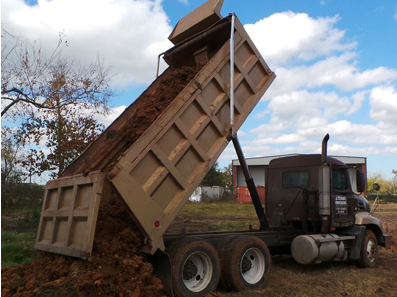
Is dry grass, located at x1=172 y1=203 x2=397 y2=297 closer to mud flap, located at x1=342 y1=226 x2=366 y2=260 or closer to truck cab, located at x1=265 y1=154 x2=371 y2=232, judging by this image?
mud flap, located at x1=342 y1=226 x2=366 y2=260

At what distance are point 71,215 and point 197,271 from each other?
2.00 metres

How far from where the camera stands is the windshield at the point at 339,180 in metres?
8.24

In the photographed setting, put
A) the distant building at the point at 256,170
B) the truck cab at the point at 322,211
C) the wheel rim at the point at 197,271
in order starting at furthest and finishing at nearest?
1. the distant building at the point at 256,170
2. the truck cab at the point at 322,211
3. the wheel rim at the point at 197,271

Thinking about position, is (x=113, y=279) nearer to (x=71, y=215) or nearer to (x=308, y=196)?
(x=71, y=215)

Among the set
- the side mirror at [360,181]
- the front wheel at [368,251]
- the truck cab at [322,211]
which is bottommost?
the front wheel at [368,251]

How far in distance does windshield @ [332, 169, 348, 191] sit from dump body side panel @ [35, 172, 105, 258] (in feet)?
17.6

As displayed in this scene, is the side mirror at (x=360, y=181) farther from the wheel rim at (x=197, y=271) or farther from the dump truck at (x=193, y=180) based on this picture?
the wheel rim at (x=197, y=271)

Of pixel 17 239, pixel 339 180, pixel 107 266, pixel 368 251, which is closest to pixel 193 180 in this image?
pixel 107 266

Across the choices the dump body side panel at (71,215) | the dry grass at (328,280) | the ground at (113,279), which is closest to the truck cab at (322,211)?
the dry grass at (328,280)

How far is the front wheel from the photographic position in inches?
328

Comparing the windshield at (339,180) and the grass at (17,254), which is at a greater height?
the windshield at (339,180)

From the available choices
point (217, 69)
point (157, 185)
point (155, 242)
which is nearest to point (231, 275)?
point (155, 242)

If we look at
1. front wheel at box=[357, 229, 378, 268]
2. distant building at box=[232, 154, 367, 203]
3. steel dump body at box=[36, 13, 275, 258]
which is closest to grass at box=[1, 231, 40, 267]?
steel dump body at box=[36, 13, 275, 258]

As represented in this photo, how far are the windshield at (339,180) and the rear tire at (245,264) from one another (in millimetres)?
2665
